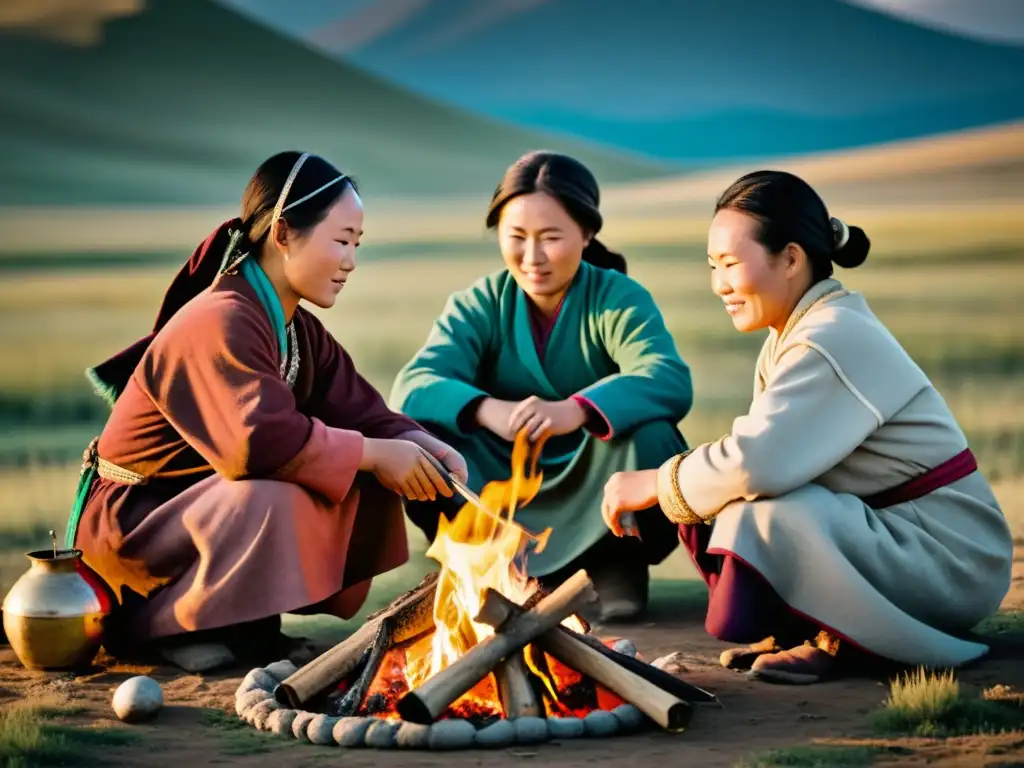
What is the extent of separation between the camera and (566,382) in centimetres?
540

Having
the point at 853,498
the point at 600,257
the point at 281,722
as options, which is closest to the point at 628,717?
the point at 281,722

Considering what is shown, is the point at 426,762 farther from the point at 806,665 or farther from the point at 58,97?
the point at 58,97

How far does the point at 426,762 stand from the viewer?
3426 millimetres

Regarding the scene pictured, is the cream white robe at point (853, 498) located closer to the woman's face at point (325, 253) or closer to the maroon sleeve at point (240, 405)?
the maroon sleeve at point (240, 405)

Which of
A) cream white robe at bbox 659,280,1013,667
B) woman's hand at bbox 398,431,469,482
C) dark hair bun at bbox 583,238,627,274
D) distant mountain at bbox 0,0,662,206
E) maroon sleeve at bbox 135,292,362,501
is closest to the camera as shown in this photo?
cream white robe at bbox 659,280,1013,667

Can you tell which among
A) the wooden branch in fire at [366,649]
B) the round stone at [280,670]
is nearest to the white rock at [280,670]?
the round stone at [280,670]

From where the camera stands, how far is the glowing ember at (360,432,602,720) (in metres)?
3.82

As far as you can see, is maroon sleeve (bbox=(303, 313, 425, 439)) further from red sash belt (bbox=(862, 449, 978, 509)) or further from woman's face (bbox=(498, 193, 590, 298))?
red sash belt (bbox=(862, 449, 978, 509))

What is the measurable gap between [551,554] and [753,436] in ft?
4.41

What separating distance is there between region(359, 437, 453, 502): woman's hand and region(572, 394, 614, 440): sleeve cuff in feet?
2.74

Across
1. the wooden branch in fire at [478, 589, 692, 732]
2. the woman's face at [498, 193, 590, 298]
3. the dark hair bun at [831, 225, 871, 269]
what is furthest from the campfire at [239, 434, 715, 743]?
the woman's face at [498, 193, 590, 298]

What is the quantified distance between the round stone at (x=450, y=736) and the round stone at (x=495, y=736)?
0.02 metres

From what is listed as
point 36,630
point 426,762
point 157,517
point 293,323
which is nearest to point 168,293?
point 293,323

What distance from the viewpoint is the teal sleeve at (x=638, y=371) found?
509 centimetres
